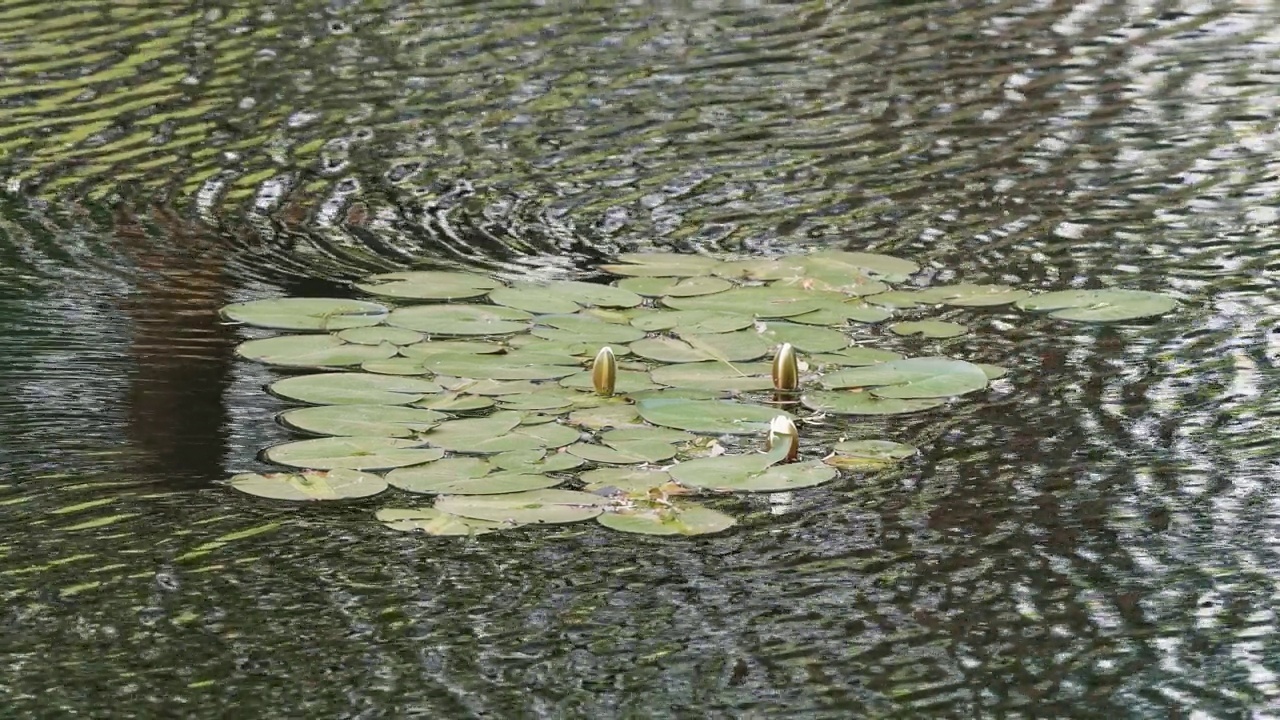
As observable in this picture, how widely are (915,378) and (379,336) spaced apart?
96 cm

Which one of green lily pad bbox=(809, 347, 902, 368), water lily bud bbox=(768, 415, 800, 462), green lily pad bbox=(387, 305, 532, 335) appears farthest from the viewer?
green lily pad bbox=(387, 305, 532, 335)

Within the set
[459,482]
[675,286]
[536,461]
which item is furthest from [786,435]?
[675,286]

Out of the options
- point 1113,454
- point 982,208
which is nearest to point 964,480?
point 1113,454

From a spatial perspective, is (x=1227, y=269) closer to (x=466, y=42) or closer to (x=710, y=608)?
(x=710, y=608)

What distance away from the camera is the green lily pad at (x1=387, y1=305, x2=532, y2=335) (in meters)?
3.49

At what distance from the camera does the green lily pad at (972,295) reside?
3.70m

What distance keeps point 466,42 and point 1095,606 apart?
3655 mm

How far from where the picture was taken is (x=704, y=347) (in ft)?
11.3

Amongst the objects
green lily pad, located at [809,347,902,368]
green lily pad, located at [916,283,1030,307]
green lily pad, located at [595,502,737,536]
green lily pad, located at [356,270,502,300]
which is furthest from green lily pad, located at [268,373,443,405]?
green lily pad, located at [916,283,1030,307]

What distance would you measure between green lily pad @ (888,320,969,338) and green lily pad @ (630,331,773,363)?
0.27m

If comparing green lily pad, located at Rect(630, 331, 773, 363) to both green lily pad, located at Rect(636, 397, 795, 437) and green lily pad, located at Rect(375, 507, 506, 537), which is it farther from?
green lily pad, located at Rect(375, 507, 506, 537)

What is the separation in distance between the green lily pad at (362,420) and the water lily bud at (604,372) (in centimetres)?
27

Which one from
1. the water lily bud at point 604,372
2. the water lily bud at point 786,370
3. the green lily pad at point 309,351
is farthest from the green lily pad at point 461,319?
the water lily bud at point 786,370

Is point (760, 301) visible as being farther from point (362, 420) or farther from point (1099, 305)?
point (362, 420)
